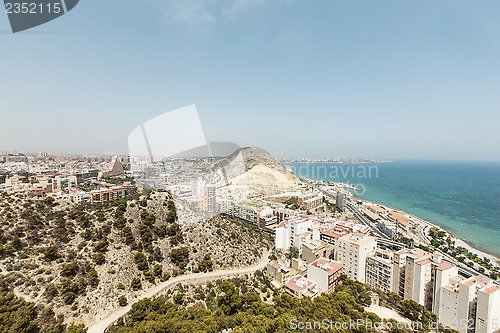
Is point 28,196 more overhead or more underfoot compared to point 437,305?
more overhead

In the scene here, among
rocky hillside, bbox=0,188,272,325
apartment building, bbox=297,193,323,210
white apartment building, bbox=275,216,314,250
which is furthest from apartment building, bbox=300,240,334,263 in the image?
apartment building, bbox=297,193,323,210

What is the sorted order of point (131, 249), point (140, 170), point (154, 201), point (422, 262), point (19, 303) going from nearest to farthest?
point (19, 303), point (422, 262), point (131, 249), point (154, 201), point (140, 170)

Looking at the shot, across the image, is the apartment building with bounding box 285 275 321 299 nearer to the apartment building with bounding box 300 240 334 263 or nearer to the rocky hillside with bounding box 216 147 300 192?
the apartment building with bounding box 300 240 334 263

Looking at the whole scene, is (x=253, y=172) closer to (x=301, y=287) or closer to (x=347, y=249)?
(x=347, y=249)

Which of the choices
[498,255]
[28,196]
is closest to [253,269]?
[28,196]

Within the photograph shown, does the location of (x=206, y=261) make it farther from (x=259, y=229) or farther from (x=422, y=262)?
(x=422, y=262)
